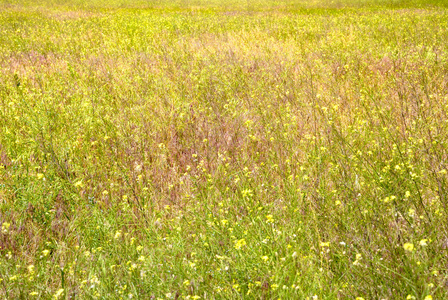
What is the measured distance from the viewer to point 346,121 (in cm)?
404

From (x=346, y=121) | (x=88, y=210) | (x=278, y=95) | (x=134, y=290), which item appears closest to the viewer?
(x=134, y=290)

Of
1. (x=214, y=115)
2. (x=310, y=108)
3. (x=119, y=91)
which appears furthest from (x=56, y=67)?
(x=310, y=108)

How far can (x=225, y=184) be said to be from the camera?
3070 millimetres

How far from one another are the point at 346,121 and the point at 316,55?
3601mm

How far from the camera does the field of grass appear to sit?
6.30 feet

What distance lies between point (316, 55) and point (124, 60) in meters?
4.17

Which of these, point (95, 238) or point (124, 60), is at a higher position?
point (124, 60)

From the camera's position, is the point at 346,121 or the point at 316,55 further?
the point at 316,55

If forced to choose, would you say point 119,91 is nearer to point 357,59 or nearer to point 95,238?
point 95,238

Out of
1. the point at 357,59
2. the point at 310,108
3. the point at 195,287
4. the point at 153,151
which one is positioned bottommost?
the point at 195,287

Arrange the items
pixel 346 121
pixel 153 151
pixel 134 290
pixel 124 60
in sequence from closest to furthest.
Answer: pixel 134 290 → pixel 153 151 → pixel 346 121 → pixel 124 60

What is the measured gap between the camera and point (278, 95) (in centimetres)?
468

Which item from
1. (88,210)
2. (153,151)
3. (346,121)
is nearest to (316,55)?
(346,121)

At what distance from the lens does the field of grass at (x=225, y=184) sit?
1919 millimetres
